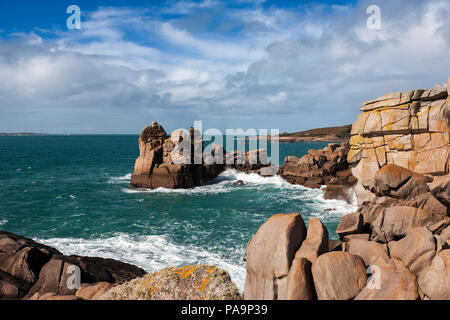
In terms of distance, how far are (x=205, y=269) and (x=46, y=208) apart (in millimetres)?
34857

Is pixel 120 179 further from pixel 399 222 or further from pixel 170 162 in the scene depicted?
pixel 399 222

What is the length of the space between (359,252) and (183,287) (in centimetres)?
769

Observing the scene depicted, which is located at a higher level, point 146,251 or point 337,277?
point 337,277

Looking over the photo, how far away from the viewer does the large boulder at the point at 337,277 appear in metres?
8.54

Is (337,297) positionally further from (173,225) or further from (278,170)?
(278,170)

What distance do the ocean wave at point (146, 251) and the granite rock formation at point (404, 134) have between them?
46.9 ft

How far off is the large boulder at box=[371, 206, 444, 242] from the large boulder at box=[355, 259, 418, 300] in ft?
21.9

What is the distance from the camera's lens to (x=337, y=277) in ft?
28.8

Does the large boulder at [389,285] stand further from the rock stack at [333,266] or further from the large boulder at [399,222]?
the large boulder at [399,222]

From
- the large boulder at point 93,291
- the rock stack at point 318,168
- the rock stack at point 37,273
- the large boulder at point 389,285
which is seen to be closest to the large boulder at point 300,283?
the large boulder at point 389,285

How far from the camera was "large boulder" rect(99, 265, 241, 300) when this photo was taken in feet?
26.4
